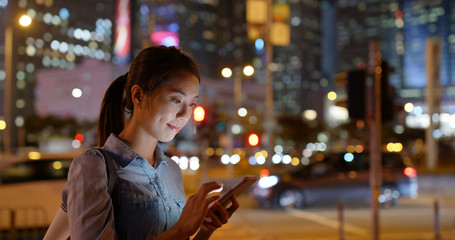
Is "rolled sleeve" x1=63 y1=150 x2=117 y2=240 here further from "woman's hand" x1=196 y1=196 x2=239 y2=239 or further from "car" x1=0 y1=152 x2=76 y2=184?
"car" x1=0 y1=152 x2=76 y2=184

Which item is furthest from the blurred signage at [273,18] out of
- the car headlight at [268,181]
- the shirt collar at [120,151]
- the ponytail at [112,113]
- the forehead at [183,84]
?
the shirt collar at [120,151]

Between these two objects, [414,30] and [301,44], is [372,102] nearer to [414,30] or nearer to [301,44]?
[414,30]

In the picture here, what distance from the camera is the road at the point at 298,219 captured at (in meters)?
8.70

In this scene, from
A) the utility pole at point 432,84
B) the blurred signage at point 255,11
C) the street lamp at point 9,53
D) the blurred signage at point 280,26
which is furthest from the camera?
the utility pole at point 432,84

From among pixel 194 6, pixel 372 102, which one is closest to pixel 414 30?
pixel 194 6

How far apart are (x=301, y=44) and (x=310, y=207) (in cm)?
11629

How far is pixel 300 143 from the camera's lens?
195 feet

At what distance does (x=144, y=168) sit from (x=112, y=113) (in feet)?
1.20

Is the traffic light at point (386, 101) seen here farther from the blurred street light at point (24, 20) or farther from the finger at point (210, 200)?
the finger at point (210, 200)

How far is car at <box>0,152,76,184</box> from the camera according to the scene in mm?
9261

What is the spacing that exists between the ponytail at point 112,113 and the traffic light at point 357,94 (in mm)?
6443

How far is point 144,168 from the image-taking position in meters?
1.67

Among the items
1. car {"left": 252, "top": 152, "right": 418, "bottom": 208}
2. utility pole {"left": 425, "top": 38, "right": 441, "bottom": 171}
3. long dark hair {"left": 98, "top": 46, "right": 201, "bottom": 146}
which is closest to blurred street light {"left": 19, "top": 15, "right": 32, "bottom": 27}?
long dark hair {"left": 98, "top": 46, "right": 201, "bottom": 146}

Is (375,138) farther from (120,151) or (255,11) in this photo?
(255,11)
